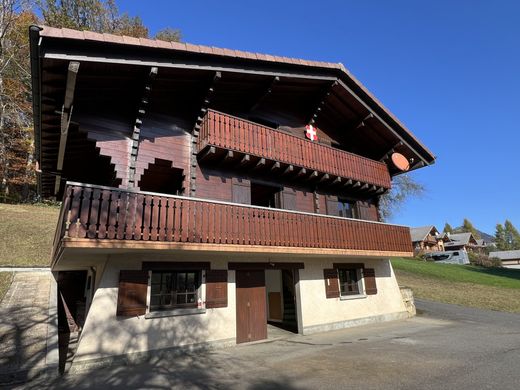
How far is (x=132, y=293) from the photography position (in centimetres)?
926

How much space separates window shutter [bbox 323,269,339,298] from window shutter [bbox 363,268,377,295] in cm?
208

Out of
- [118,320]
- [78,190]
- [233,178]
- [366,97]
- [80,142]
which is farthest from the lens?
[366,97]

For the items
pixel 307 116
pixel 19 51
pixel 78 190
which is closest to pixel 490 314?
pixel 307 116

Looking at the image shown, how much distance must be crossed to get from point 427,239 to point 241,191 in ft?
205

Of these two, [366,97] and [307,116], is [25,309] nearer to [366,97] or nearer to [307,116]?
[307,116]

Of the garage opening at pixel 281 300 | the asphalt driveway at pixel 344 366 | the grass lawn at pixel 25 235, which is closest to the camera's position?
the asphalt driveway at pixel 344 366

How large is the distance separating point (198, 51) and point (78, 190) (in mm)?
5205

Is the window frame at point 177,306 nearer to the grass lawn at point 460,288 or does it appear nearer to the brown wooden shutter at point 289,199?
the brown wooden shutter at point 289,199

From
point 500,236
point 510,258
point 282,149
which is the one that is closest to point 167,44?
point 282,149

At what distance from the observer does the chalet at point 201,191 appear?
8688 mm

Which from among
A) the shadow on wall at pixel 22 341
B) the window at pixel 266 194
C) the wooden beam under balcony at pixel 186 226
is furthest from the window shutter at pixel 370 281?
the shadow on wall at pixel 22 341

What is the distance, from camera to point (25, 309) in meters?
10.6

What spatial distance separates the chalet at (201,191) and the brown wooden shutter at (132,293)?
27mm

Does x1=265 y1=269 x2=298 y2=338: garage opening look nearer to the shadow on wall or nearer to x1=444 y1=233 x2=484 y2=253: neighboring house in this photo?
the shadow on wall
